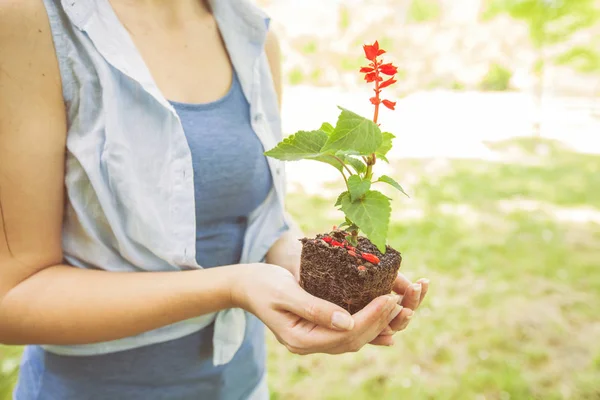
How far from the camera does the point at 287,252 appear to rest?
1.66m

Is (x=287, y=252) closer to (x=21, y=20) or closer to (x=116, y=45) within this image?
(x=116, y=45)

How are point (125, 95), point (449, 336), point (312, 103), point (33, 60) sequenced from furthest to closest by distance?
point (312, 103) → point (449, 336) → point (125, 95) → point (33, 60)

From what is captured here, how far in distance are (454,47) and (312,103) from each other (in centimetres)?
423

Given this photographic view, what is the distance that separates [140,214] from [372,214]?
1.93ft

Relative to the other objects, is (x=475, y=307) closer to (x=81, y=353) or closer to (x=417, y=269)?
(x=417, y=269)

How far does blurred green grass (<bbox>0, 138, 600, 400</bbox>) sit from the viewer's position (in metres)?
3.49

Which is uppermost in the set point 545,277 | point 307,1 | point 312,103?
point 307,1

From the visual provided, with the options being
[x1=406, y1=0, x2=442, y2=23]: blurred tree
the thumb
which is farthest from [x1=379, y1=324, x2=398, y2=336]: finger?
[x1=406, y1=0, x2=442, y2=23]: blurred tree

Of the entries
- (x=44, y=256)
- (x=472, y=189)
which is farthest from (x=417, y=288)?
(x=472, y=189)

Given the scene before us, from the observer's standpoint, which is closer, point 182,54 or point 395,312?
point 395,312

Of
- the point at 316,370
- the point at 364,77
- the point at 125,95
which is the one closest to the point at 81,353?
the point at 125,95

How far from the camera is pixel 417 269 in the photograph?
16.0 feet

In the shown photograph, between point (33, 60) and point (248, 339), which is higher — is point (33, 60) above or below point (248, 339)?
above

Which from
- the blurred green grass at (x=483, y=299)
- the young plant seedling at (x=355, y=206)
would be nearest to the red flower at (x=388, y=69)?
the young plant seedling at (x=355, y=206)
